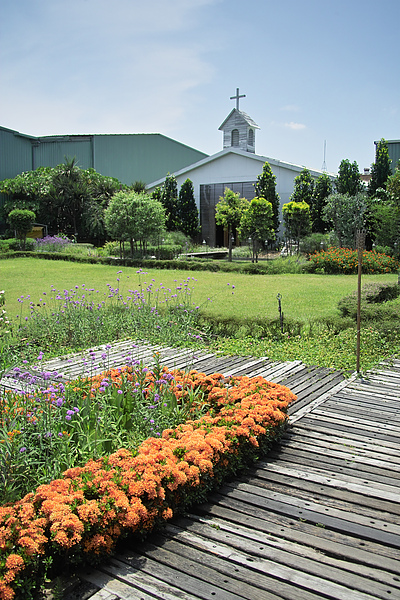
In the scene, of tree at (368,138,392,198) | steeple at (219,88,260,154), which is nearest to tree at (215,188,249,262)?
tree at (368,138,392,198)

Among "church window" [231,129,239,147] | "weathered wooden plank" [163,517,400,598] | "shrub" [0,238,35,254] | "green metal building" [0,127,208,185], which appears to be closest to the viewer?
"weathered wooden plank" [163,517,400,598]

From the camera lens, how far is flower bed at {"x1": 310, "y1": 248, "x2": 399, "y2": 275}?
18.3 metres

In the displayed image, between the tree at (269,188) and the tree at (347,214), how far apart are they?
377cm

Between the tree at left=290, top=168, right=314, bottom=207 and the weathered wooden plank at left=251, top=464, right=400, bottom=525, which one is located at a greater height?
the tree at left=290, top=168, right=314, bottom=207

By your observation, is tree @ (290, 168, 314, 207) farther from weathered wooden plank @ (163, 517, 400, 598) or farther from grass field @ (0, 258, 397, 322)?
weathered wooden plank @ (163, 517, 400, 598)

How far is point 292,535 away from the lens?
2.74m

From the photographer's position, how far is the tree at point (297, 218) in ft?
75.8

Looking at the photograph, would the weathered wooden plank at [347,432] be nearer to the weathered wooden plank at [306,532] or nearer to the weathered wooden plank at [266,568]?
the weathered wooden plank at [306,532]

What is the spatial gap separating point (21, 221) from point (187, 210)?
30.7 feet

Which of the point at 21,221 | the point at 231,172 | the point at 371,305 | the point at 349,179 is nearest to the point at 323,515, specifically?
the point at 371,305

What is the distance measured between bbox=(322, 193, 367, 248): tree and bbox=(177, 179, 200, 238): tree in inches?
354

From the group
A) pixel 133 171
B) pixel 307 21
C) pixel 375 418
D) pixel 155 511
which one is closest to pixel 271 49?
pixel 307 21

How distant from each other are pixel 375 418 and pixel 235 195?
21.0 meters

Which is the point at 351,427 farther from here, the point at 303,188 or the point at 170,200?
the point at 170,200
